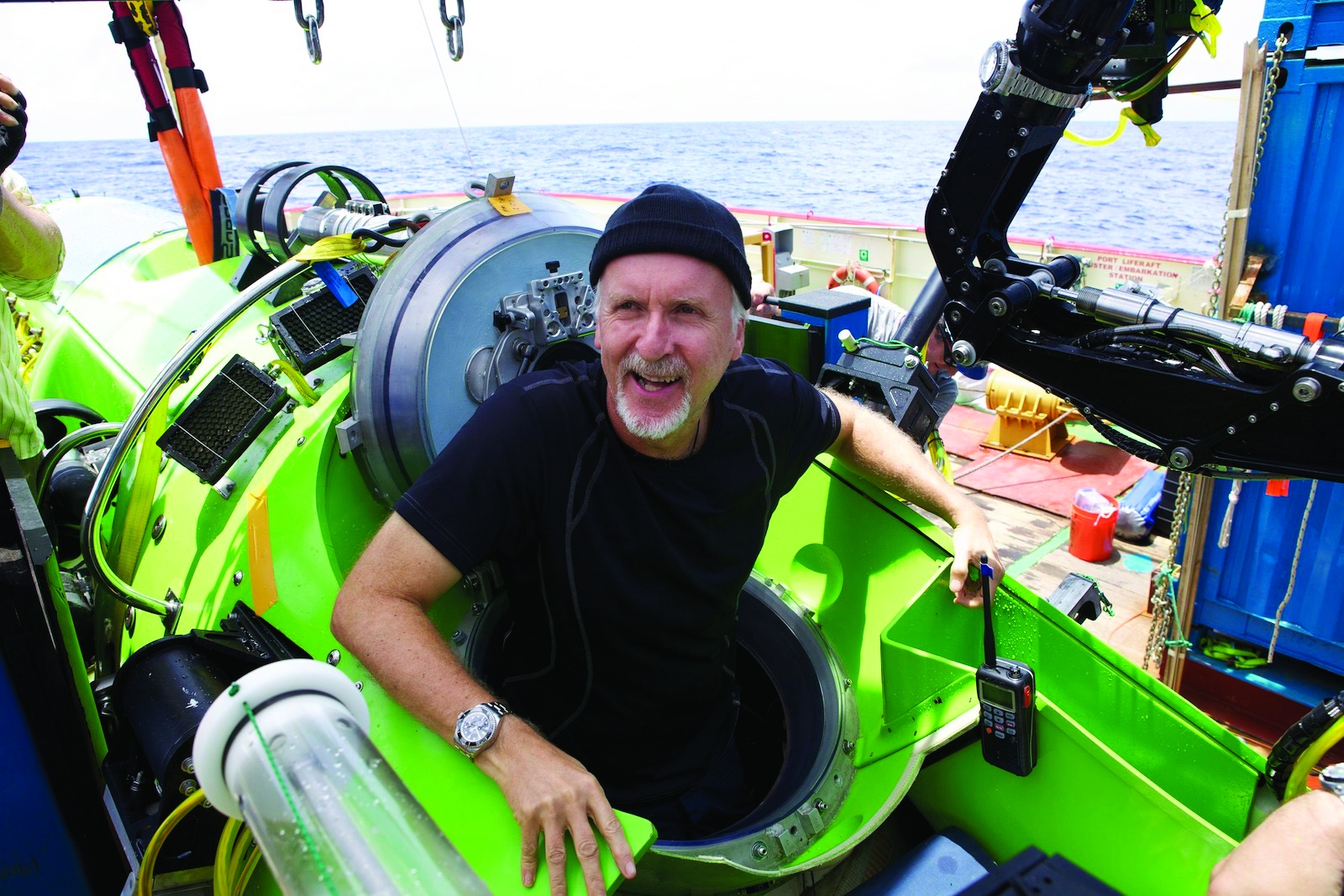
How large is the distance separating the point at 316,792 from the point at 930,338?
7.35ft

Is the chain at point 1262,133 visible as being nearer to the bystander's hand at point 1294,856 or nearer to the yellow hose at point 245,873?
the bystander's hand at point 1294,856

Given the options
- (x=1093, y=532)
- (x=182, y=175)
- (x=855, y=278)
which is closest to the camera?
(x=182, y=175)

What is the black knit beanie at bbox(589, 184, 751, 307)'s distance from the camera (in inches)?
62.6

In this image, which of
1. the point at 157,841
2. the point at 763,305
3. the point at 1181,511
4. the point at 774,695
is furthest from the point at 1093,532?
the point at 157,841

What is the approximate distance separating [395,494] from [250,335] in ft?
3.15

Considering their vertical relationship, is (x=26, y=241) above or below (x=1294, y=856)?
above

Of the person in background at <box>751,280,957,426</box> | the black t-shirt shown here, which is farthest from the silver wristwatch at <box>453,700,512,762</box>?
the person in background at <box>751,280,957,426</box>

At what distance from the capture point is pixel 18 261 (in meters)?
2.12

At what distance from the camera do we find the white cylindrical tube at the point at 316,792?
0.64 m

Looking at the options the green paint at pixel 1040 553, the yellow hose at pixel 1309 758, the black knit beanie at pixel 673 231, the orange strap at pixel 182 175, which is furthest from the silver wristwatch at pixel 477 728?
the green paint at pixel 1040 553

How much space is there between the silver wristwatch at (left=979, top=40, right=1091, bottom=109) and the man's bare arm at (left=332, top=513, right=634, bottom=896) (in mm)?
1485

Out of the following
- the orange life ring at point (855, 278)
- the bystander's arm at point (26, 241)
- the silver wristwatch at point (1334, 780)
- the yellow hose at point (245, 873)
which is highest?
the bystander's arm at point (26, 241)

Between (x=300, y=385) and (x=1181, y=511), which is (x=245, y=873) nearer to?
(x=300, y=385)

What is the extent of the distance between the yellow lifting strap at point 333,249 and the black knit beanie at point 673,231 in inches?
32.7
